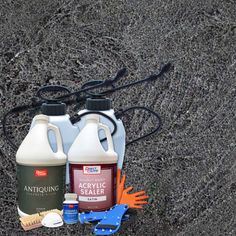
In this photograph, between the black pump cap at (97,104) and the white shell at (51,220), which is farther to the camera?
the black pump cap at (97,104)

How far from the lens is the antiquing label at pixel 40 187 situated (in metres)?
1.44

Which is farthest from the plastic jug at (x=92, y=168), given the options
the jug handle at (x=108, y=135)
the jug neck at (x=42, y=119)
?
the jug neck at (x=42, y=119)

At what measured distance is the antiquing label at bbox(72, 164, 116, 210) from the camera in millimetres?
1463

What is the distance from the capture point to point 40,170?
1.43 m

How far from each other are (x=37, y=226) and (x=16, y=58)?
59cm

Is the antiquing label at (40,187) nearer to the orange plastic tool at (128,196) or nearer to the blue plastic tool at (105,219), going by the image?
the blue plastic tool at (105,219)

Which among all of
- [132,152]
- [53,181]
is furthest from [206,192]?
[53,181]

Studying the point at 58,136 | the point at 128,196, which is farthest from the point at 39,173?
the point at 128,196

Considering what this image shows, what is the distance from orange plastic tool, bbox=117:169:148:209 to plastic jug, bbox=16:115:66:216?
0.21m

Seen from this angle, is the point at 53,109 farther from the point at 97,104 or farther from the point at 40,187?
the point at 40,187

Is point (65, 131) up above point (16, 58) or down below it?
below

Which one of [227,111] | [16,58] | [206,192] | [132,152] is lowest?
[206,192]

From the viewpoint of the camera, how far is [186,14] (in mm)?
1785

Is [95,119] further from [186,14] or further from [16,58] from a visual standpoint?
[186,14]
